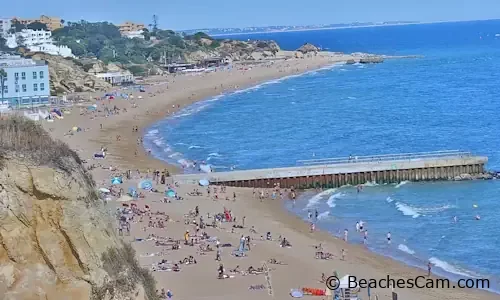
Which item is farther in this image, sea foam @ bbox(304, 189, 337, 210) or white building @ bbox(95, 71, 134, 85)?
white building @ bbox(95, 71, 134, 85)

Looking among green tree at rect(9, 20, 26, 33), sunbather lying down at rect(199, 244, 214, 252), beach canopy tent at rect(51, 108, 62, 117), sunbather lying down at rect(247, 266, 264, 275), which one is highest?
green tree at rect(9, 20, 26, 33)

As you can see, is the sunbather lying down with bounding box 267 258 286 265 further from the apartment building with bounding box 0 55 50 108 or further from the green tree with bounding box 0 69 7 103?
the green tree with bounding box 0 69 7 103

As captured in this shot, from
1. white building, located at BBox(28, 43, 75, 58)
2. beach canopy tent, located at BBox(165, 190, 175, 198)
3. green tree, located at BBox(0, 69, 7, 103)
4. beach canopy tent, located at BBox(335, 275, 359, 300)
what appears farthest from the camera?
white building, located at BBox(28, 43, 75, 58)

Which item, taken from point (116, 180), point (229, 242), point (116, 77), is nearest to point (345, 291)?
point (229, 242)

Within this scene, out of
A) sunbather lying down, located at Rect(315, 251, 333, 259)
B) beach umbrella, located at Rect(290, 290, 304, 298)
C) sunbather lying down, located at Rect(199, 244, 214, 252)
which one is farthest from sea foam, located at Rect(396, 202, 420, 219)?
beach umbrella, located at Rect(290, 290, 304, 298)

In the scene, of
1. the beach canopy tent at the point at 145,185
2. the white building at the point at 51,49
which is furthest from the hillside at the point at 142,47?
the beach canopy tent at the point at 145,185

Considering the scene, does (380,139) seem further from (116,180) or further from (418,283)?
(418,283)

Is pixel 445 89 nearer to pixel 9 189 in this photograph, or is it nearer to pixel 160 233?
pixel 160 233
